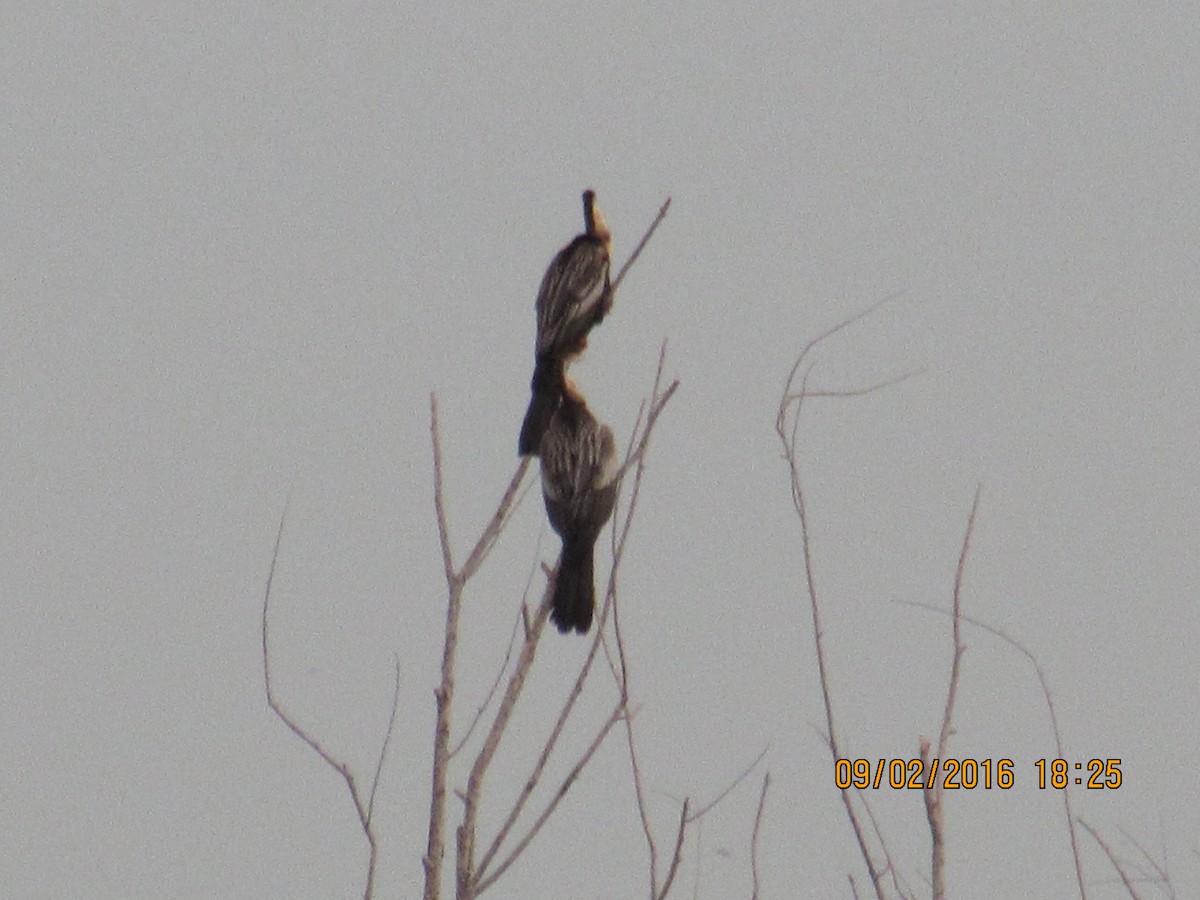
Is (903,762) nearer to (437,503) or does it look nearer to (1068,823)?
(1068,823)

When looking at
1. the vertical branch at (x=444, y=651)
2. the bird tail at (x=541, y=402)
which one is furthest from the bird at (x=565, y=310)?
the vertical branch at (x=444, y=651)

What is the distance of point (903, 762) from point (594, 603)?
1.36 m

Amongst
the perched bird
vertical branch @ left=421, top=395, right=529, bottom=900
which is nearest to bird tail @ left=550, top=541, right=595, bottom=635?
the perched bird

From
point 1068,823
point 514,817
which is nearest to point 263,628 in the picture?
point 514,817

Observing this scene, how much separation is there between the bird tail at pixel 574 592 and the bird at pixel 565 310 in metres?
0.44

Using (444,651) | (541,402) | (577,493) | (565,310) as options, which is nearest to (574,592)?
(577,493)

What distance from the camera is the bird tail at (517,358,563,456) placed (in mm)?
6361

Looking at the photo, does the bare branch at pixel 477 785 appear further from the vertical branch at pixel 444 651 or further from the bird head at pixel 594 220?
the bird head at pixel 594 220

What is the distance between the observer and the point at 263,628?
4469mm

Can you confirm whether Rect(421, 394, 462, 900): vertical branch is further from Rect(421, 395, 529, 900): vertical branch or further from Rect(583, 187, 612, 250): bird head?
Rect(583, 187, 612, 250): bird head

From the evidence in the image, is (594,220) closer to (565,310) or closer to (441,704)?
(565,310)

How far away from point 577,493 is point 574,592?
1.16ft

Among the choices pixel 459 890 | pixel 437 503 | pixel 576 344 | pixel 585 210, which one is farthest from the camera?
pixel 585 210

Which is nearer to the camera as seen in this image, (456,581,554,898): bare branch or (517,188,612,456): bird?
(456,581,554,898): bare branch
